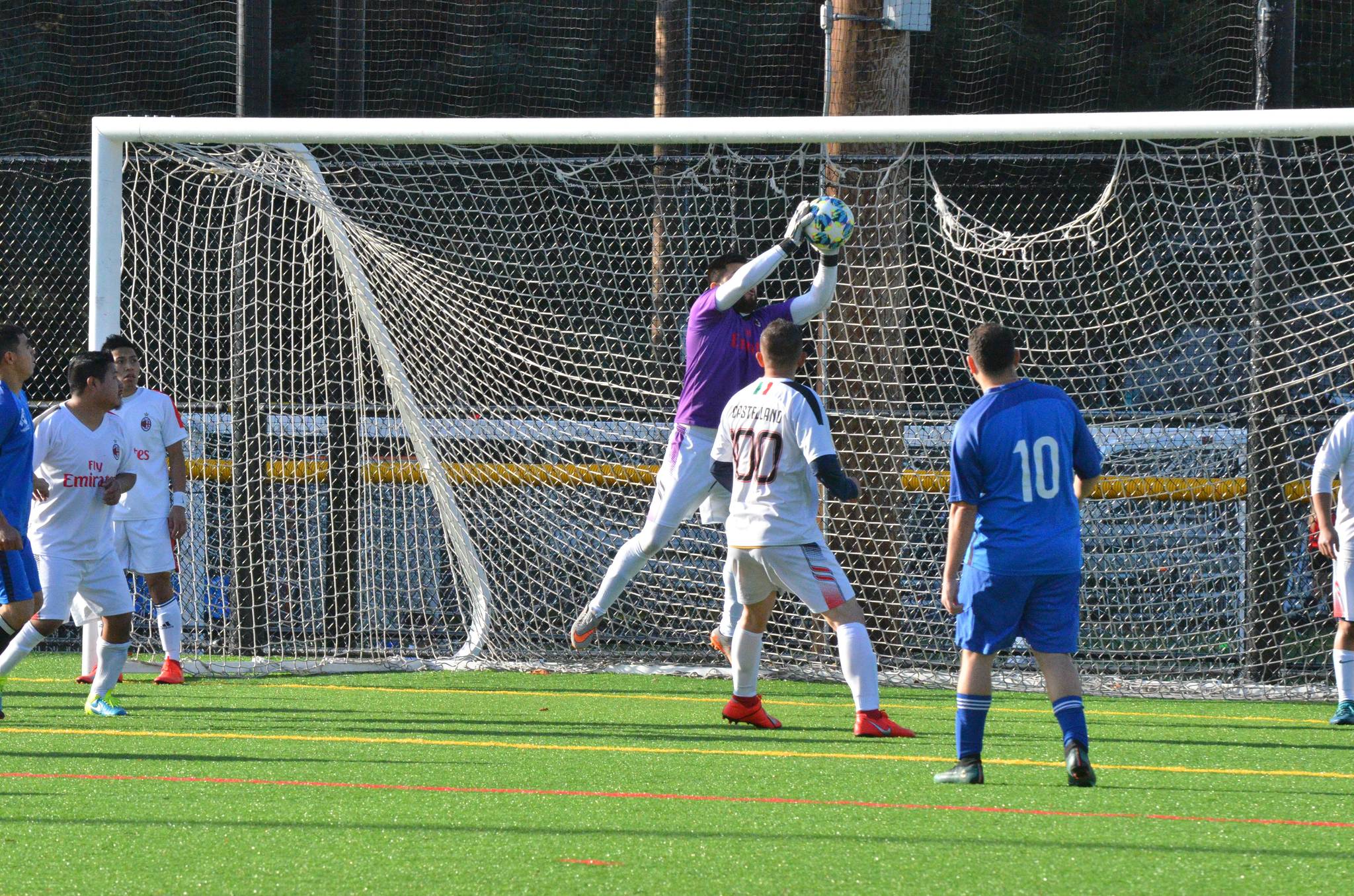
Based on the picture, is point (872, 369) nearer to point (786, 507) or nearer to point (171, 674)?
point (786, 507)

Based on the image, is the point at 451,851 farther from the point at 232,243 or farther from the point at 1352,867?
the point at 232,243

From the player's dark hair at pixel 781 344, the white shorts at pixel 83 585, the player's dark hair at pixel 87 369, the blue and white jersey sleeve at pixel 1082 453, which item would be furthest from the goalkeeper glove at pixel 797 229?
the white shorts at pixel 83 585

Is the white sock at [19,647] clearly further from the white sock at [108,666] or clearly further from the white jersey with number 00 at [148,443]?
the white jersey with number 00 at [148,443]

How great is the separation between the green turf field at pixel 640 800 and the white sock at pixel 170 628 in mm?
823

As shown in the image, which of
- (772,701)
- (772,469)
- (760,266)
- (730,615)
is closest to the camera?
(772,469)

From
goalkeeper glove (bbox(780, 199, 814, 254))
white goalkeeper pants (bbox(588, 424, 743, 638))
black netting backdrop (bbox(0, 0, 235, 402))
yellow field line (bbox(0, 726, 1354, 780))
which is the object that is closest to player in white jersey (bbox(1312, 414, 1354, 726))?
yellow field line (bbox(0, 726, 1354, 780))

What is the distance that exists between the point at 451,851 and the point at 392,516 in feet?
19.3

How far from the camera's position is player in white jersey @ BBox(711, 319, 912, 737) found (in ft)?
22.5

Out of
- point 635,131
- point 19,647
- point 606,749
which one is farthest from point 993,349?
point 19,647

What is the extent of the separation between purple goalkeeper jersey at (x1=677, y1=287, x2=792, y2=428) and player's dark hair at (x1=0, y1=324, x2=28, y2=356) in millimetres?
3108

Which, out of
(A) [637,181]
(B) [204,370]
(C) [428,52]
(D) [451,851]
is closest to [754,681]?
(D) [451,851]

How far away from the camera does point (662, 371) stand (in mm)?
9891

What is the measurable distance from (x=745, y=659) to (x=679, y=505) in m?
1.10

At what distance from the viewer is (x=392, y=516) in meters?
10.4
